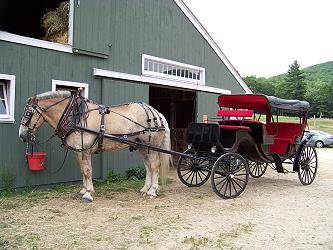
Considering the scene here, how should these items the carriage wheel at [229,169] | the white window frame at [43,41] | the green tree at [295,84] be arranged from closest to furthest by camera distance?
→ the white window frame at [43,41], the carriage wheel at [229,169], the green tree at [295,84]

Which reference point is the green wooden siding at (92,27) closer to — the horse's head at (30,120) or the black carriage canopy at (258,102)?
the horse's head at (30,120)

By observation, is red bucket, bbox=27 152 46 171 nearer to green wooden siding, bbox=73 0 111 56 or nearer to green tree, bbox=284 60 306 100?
green wooden siding, bbox=73 0 111 56

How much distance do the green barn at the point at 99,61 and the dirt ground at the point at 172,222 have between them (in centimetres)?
148

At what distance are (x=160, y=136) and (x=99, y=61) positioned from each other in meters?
2.62

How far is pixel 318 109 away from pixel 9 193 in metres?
67.9

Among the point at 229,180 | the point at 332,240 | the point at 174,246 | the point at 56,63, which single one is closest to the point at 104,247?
the point at 174,246

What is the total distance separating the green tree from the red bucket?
6841cm

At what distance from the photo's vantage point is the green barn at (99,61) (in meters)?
7.72

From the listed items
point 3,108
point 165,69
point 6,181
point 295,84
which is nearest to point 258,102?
point 165,69

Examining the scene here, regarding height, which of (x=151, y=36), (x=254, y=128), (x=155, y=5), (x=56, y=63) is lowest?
(x=254, y=128)

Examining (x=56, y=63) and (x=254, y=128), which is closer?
(x=56, y=63)

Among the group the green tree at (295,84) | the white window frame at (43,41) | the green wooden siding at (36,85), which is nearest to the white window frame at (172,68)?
the green wooden siding at (36,85)

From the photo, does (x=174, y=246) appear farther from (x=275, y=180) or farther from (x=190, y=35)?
(x=190, y=35)

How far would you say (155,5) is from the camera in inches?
431
